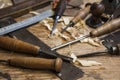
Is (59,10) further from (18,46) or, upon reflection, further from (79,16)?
(18,46)

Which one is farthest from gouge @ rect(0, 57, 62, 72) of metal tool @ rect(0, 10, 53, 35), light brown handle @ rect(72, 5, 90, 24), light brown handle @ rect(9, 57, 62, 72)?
light brown handle @ rect(72, 5, 90, 24)

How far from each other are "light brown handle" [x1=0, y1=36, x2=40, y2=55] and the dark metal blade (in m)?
0.11

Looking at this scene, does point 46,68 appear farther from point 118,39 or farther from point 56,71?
point 118,39

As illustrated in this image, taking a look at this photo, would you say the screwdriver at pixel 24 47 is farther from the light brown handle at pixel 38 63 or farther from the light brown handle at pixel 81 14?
the light brown handle at pixel 81 14

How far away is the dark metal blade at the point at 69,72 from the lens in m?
0.85

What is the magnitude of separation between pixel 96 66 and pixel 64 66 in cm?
11

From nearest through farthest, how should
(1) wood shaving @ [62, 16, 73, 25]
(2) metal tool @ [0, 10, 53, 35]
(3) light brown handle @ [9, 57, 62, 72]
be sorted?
(3) light brown handle @ [9, 57, 62, 72] → (2) metal tool @ [0, 10, 53, 35] → (1) wood shaving @ [62, 16, 73, 25]

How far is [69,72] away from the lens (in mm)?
866

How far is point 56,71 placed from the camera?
2.77ft

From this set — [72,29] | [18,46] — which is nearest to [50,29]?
[72,29]

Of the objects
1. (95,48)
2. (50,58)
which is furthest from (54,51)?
(95,48)

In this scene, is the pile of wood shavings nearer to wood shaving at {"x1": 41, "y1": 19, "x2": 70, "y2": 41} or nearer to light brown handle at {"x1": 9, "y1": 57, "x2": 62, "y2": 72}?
wood shaving at {"x1": 41, "y1": 19, "x2": 70, "y2": 41}

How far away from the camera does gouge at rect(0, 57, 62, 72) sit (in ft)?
2.71

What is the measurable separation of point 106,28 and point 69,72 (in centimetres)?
25
